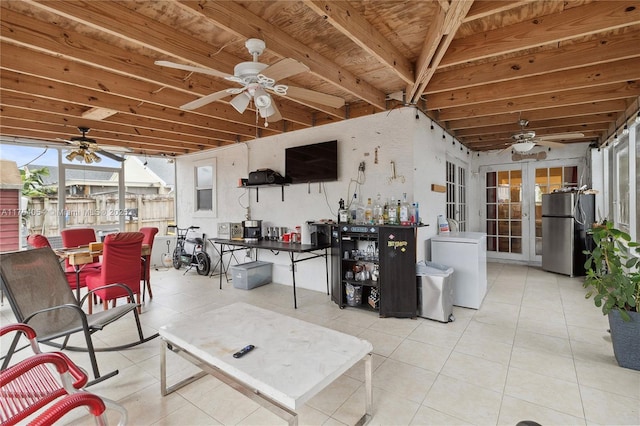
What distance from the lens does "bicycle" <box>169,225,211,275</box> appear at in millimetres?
6051

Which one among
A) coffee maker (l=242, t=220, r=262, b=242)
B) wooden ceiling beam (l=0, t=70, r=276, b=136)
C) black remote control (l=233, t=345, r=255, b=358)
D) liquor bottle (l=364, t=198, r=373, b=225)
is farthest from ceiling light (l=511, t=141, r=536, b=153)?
black remote control (l=233, t=345, r=255, b=358)

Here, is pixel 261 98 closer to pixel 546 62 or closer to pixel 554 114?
pixel 546 62

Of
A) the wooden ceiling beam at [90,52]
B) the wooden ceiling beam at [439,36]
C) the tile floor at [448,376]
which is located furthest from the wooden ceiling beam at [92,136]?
the wooden ceiling beam at [439,36]

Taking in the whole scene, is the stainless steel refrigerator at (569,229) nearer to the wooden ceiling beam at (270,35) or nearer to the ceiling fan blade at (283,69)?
the wooden ceiling beam at (270,35)

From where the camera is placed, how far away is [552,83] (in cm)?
324

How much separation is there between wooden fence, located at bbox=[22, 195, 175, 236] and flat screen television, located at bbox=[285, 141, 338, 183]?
411cm

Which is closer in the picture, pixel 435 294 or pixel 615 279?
pixel 615 279

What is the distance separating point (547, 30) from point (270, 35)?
2054mm

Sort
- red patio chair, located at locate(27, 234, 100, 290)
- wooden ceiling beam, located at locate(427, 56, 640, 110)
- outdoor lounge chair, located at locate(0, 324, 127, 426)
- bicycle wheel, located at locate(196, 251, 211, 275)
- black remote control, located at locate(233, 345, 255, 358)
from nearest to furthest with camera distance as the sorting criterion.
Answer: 1. outdoor lounge chair, located at locate(0, 324, 127, 426)
2. black remote control, located at locate(233, 345, 255, 358)
3. wooden ceiling beam, located at locate(427, 56, 640, 110)
4. red patio chair, located at locate(27, 234, 100, 290)
5. bicycle wheel, located at locate(196, 251, 211, 275)

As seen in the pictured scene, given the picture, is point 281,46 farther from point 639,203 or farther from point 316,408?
point 639,203

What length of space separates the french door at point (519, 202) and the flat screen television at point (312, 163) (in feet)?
14.4

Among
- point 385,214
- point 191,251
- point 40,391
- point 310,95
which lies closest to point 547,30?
point 310,95

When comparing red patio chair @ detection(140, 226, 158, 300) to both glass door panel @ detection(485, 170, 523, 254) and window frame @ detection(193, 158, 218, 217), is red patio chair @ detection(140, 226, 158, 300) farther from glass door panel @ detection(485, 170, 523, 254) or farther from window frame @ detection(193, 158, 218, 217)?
glass door panel @ detection(485, 170, 523, 254)

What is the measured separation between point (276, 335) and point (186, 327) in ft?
2.16
